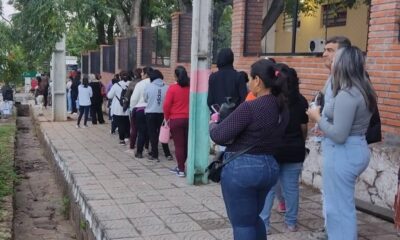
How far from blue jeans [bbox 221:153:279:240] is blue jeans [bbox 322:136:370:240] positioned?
1.40ft

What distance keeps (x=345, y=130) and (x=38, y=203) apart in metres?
6.74

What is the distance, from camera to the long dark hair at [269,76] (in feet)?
11.1

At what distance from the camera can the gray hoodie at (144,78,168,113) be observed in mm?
8164

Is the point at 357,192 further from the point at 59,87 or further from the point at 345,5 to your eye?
the point at 59,87

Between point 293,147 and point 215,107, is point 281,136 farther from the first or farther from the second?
point 215,107

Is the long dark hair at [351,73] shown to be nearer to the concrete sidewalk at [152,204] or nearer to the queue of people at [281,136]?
the queue of people at [281,136]

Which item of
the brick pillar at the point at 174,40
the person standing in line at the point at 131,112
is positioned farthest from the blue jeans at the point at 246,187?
the brick pillar at the point at 174,40

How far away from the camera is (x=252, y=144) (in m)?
3.32

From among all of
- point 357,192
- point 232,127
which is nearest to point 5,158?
point 357,192

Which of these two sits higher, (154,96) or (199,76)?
(199,76)

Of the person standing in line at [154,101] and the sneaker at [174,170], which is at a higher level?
the person standing in line at [154,101]

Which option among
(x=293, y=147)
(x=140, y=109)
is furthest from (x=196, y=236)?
(x=140, y=109)

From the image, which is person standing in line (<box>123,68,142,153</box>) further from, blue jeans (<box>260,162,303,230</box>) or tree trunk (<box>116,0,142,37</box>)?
tree trunk (<box>116,0,142,37</box>)

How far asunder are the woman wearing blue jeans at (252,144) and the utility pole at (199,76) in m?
3.07
